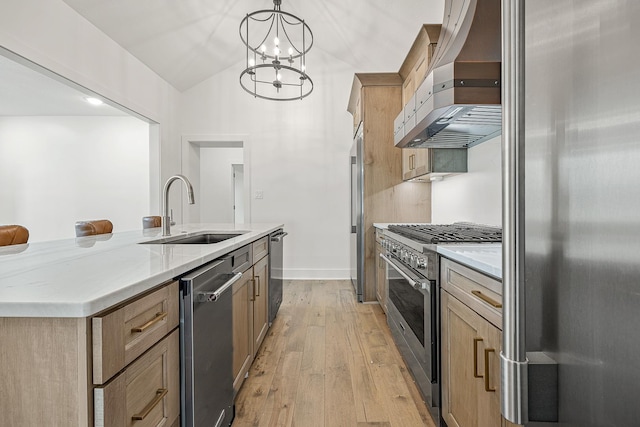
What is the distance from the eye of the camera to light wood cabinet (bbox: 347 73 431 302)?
138 inches

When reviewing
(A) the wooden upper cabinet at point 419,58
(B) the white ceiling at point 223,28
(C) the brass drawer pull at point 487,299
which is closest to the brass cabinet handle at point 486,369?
(C) the brass drawer pull at point 487,299

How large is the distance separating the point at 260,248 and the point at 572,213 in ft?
6.56

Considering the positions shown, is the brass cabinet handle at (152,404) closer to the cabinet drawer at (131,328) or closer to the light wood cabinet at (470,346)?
the cabinet drawer at (131,328)

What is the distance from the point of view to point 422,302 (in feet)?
5.55

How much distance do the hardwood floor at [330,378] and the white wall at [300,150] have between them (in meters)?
1.76

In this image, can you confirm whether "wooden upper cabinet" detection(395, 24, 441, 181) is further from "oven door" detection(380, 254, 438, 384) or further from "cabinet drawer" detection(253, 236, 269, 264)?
"cabinet drawer" detection(253, 236, 269, 264)

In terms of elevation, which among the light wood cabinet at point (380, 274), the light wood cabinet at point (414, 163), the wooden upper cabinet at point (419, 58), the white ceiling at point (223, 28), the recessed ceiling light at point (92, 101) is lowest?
the light wood cabinet at point (380, 274)

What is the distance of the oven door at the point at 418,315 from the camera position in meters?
1.57

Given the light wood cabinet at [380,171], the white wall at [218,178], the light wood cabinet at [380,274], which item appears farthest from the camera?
the white wall at [218,178]

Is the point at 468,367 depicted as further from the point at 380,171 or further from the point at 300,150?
the point at 300,150

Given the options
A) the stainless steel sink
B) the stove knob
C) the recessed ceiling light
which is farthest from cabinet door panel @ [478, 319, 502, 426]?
the recessed ceiling light

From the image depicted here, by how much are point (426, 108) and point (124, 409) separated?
1.76m

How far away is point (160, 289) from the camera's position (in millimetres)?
930

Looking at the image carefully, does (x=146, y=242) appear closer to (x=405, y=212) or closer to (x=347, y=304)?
(x=347, y=304)
